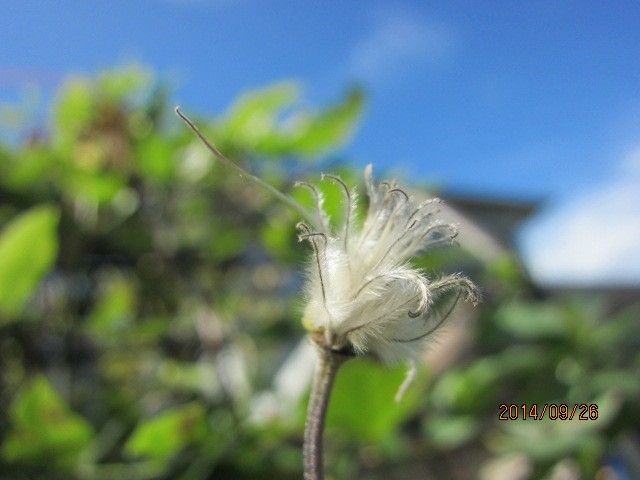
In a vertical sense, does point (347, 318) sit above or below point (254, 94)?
below

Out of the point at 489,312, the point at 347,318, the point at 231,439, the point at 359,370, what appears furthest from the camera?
the point at 489,312

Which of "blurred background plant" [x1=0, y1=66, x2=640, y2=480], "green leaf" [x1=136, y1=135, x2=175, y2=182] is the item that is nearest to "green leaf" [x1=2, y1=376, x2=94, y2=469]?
"blurred background plant" [x1=0, y1=66, x2=640, y2=480]

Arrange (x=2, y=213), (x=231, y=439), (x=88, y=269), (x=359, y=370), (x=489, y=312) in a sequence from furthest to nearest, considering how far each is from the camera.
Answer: (x=88, y=269) → (x=2, y=213) → (x=489, y=312) → (x=231, y=439) → (x=359, y=370)

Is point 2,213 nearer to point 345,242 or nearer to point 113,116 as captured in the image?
point 113,116

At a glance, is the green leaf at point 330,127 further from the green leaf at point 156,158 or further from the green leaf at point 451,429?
the green leaf at point 451,429

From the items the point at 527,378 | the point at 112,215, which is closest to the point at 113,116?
the point at 112,215

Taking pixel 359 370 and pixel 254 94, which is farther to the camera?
pixel 254 94

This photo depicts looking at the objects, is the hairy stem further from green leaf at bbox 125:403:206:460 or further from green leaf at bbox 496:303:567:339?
green leaf at bbox 496:303:567:339
